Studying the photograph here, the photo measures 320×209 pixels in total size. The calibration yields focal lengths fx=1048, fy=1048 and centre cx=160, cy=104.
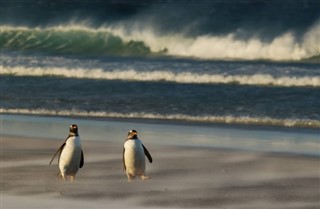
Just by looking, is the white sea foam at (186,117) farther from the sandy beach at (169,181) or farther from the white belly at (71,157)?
the white belly at (71,157)

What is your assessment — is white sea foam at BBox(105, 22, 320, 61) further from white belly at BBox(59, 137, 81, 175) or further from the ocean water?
white belly at BBox(59, 137, 81, 175)

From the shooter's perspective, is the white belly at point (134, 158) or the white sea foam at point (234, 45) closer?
the white belly at point (134, 158)

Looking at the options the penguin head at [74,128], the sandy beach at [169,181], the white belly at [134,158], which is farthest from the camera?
the penguin head at [74,128]

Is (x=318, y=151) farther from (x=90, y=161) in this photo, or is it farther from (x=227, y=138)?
(x=90, y=161)

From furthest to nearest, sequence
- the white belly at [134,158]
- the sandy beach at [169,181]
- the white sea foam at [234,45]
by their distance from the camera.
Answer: the white sea foam at [234,45] < the white belly at [134,158] < the sandy beach at [169,181]

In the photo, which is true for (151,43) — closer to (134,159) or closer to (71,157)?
(71,157)

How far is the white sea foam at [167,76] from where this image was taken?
17469 mm

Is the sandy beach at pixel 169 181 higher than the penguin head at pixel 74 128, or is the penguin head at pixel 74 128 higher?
the penguin head at pixel 74 128

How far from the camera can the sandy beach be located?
8234mm

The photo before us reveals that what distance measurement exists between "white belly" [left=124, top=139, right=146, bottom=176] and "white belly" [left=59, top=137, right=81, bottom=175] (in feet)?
1.44

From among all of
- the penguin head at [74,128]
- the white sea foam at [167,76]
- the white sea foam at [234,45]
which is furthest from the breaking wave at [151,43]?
the penguin head at [74,128]

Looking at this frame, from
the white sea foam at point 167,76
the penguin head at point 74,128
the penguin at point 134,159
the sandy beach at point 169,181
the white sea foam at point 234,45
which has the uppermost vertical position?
the white sea foam at point 234,45

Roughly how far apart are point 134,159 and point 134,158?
1 cm

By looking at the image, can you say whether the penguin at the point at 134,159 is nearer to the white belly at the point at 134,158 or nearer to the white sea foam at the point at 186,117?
the white belly at the point at 134,158
